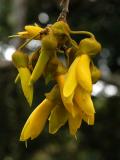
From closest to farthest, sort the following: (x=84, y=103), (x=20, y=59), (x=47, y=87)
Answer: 1. (x=84, y=103)
2. (x=20, y=59)
3. (x=47, y=87)

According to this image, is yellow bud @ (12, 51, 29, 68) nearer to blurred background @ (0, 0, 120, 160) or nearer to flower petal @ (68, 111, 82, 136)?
flower petal @ (68, 111, 82, 136)

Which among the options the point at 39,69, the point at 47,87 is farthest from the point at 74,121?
the point at 47,87

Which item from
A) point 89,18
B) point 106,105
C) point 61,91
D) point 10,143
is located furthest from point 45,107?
point 106,105

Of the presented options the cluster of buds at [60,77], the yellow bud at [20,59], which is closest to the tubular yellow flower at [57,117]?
the cluster of buds at [60,77]

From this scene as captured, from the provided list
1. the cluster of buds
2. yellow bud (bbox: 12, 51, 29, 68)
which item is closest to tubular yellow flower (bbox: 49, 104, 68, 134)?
the cluster of buds

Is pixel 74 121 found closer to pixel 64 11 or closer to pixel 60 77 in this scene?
pixel 60 77

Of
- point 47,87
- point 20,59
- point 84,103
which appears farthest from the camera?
point 47,87
